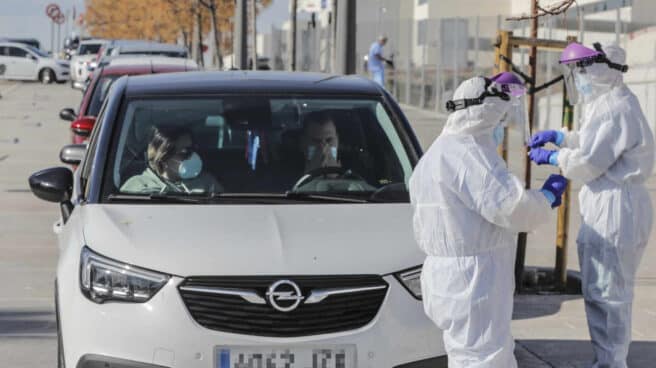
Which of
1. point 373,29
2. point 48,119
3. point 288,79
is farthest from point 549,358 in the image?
point 373,29

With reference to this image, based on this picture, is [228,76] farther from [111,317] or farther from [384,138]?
[111,317]

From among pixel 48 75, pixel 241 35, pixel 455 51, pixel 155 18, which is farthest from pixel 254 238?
pixel 155 18

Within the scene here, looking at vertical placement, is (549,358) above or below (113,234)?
below

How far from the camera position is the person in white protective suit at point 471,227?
5156 mm

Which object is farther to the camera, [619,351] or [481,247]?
[619,351]

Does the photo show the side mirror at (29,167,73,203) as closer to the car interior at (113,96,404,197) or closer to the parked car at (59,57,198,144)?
the car interior at (113,96,404,197)

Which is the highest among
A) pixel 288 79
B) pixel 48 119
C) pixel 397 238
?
pixel 288 79

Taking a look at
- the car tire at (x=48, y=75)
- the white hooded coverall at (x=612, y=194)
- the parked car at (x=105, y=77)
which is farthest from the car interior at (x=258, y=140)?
the car tire at (x=48, y=75)

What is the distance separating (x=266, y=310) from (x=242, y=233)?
1.58 feet

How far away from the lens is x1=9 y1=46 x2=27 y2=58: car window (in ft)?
201

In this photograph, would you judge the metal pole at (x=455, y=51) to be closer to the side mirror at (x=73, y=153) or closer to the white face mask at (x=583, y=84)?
the side mirror at (x=73, y=153)

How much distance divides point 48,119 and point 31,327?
2464 centimetres

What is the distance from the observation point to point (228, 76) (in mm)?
7598

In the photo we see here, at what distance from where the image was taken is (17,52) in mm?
61125
